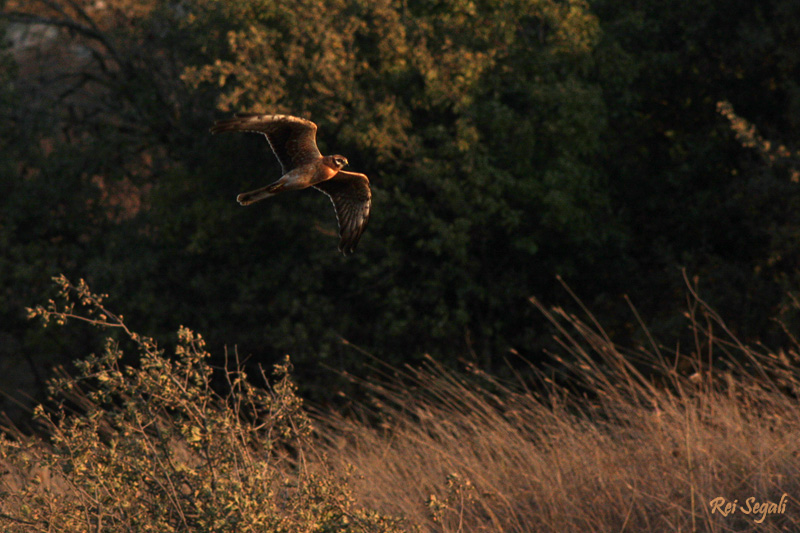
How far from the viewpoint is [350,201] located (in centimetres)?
491

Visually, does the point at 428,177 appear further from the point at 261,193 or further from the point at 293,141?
the point at 261,193

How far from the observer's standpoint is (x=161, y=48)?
1666 centimetres

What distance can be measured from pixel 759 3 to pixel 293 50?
6369mm

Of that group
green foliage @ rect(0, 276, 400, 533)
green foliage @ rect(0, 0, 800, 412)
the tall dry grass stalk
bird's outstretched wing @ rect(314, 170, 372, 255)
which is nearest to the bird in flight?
bird's outstretched wing @ rect(314, 170, 372, 255)

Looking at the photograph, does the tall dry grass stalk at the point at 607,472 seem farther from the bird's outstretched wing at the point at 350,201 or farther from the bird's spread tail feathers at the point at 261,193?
the bird's spread tail feathers at the point at 261,193

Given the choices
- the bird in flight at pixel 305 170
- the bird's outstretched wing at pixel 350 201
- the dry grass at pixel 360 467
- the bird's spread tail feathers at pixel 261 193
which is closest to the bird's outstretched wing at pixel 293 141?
the bird in flight at pixel 305 170

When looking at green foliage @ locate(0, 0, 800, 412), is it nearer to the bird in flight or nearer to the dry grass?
the dry grass

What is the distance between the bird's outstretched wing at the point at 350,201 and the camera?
15.8 feet

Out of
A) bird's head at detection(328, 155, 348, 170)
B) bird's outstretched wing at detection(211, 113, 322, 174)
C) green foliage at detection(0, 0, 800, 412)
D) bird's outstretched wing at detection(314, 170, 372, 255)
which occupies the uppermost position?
bird's outstretched wing at detection(211, 113, 322, 174)

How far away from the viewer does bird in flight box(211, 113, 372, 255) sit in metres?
3.92

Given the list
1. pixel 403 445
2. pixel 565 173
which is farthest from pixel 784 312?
pixel 403 445

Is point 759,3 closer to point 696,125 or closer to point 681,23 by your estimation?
point 681,23

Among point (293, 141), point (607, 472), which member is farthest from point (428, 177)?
point (293, 141)

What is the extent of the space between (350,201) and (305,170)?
650 millimetres
